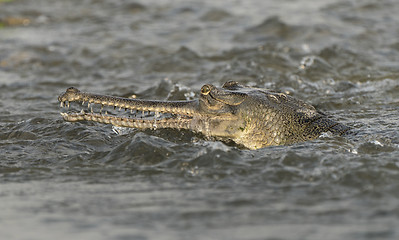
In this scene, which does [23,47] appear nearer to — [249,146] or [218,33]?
[218,33]

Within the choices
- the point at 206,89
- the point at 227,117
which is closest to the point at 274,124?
the point at 227,117

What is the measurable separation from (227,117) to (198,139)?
17.3 inches

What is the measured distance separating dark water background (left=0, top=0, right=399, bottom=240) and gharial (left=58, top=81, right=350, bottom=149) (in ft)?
0.80

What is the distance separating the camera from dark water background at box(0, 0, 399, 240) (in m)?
4.85

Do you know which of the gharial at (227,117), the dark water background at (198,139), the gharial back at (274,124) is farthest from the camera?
the gharial back at (274,124)

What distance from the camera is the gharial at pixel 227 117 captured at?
280 inches

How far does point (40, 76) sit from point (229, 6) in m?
7.13

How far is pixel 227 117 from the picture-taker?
7.18m

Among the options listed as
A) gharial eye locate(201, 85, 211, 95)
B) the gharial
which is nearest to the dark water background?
the gharial

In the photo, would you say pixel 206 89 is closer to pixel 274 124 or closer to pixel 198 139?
pixel 198 139

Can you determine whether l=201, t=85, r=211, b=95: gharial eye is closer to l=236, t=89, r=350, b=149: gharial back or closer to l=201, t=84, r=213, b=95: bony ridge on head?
l=201, t=84, r=213, b=95: bony ridge on head

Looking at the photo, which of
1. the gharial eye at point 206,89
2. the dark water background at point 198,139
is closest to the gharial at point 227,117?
the gharial eye at point 206,89

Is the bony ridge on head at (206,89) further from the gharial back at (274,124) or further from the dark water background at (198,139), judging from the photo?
the dark water background at (198,139)

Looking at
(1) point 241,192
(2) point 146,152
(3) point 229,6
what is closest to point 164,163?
(2) point 146,152
